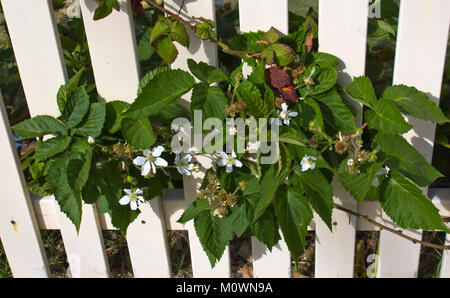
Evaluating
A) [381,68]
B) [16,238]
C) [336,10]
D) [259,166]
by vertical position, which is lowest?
[16,238]

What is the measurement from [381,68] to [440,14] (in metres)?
0.41

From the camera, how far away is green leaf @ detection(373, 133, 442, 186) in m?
1.28

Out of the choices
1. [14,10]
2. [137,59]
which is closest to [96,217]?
[137,59]

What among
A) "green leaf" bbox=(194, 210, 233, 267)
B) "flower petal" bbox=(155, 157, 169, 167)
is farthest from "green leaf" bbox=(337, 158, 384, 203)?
"flower petal" bbox=(155, 157, 169, 167)

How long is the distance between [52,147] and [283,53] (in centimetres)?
68

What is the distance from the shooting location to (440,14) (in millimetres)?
1245

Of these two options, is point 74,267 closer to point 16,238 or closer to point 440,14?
point 16,238

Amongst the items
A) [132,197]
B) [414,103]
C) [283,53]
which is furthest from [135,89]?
[414,103]

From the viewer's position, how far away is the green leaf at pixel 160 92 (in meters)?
1.19

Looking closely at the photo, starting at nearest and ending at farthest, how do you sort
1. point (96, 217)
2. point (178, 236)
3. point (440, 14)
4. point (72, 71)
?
point (440, 14) → point (96, 217) → point (72, 71) → point (178, 236)

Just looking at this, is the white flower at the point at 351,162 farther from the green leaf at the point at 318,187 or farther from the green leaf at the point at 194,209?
the green leaf at the point at 194,209

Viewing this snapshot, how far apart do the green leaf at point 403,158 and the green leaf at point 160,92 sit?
55cm

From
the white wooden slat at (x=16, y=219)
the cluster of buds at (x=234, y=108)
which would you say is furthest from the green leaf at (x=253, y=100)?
the white wooden slat at (x=16, y=219)

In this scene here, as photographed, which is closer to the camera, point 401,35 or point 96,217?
point 401,35
